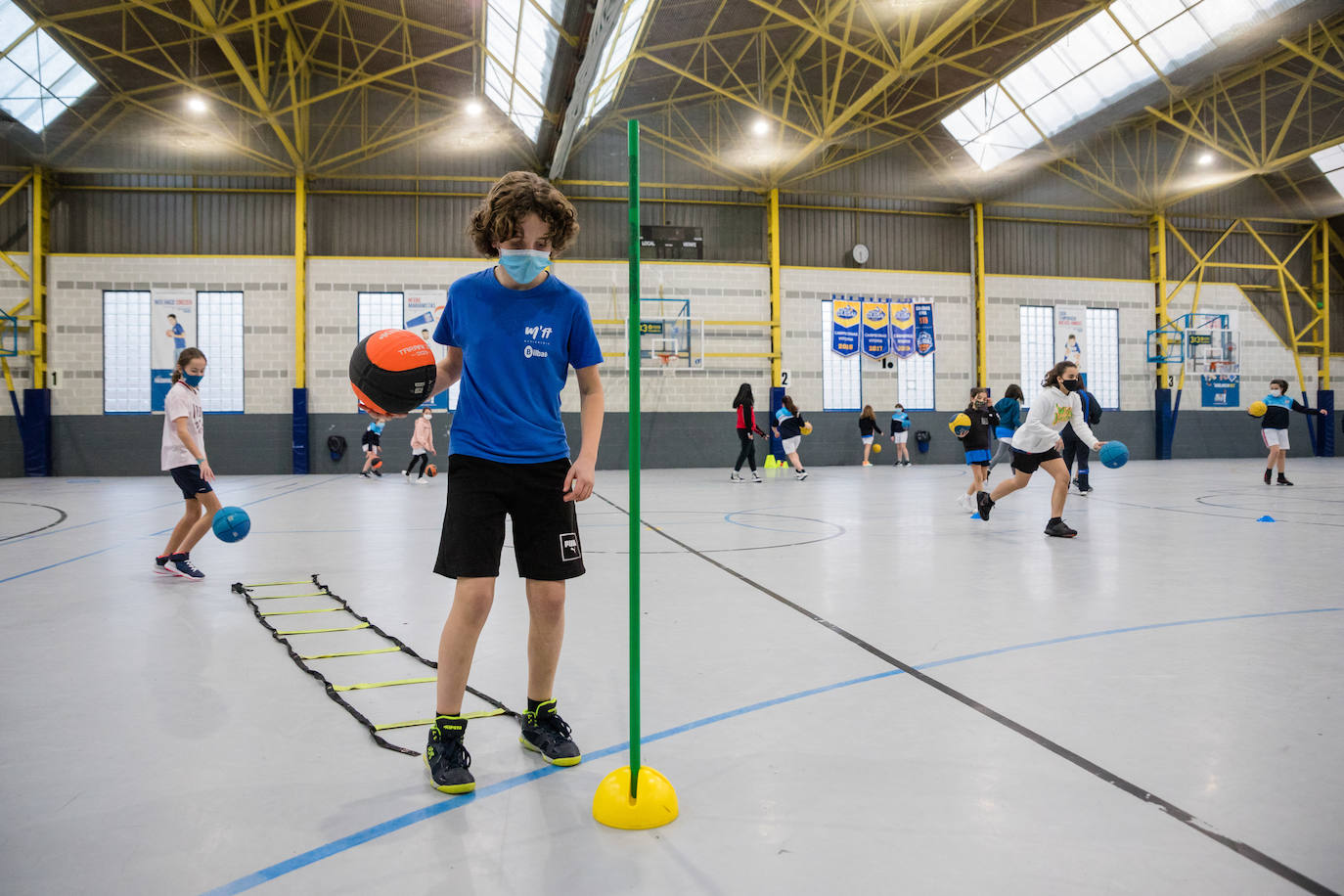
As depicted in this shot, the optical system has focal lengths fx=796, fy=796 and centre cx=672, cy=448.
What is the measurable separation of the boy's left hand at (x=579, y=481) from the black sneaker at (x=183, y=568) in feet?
14.8

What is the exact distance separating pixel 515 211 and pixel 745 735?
188cm

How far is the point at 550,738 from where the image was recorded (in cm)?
256

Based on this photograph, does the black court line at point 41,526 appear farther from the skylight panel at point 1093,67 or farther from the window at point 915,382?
the skylight panel at point 1093,67

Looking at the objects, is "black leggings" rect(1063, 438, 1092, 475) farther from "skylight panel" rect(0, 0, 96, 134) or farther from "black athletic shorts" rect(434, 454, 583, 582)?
"skylight panel" rect(0, 0, 96, 134)

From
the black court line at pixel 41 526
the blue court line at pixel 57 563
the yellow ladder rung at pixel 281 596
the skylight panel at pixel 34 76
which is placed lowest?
the yellow ladder rung at pixel 281 596

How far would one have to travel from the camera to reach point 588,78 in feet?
47.7

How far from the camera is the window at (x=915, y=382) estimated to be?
22.2m

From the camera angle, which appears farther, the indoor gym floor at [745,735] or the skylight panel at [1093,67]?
the skylight panel at [1093,67]

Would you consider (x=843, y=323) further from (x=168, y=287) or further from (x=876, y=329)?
(x=168, y=287)

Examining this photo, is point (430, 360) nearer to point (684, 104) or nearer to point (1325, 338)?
point (684, 104)

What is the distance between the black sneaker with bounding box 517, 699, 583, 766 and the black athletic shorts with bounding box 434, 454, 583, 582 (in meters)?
0.47

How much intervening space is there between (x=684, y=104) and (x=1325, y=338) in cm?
2048

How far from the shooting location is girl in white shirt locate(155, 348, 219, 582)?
5.75 m

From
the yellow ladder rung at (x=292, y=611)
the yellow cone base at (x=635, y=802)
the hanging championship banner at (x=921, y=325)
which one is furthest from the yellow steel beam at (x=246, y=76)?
the hanging championship banner at (x=921, y=325)
